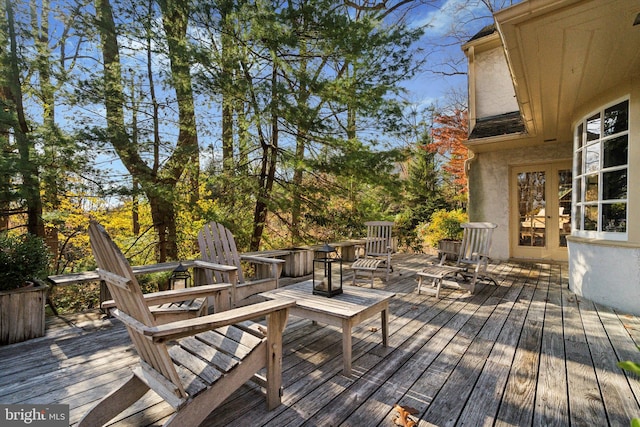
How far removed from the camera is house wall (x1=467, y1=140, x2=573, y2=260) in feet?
22.0

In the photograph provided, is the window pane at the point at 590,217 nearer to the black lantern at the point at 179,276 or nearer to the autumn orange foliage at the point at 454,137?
the black lantern at the point at 179,276

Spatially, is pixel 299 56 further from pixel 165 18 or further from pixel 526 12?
pixel 526 12

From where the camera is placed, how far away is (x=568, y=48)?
2.72 metres

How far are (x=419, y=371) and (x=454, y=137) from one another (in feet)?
32.3

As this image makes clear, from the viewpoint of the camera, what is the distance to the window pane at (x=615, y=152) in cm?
357

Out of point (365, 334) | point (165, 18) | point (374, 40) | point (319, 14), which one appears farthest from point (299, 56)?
point (365, 334)

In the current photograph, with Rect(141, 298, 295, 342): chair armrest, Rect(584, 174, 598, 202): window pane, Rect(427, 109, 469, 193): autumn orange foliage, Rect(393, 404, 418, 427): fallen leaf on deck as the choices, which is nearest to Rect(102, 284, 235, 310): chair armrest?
Rect(141, 298, 295, 342): chair armrest

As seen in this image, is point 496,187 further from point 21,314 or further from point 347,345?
point 21,314

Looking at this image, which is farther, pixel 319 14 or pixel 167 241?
pixel 167 241

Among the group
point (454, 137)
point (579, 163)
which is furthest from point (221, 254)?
point (454, 137)

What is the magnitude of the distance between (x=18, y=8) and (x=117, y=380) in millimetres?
5221

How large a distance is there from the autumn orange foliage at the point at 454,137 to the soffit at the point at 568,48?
604cm

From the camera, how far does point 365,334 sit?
2.93m

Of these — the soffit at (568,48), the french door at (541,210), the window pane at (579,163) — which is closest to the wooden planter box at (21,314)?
the soffit at (568,48)
